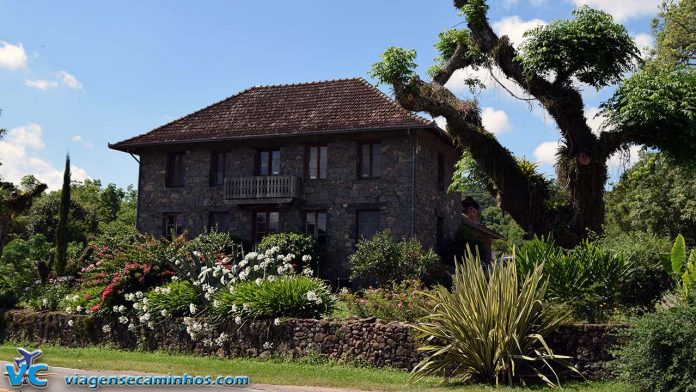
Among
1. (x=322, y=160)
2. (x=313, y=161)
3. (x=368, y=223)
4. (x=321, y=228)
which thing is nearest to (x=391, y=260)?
(x=368, y=223)

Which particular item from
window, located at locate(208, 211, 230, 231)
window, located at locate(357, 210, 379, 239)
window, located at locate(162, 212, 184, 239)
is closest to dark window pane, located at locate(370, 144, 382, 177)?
window, located at locate(357, 210, 379, 239)

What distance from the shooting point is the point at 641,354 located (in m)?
10.0

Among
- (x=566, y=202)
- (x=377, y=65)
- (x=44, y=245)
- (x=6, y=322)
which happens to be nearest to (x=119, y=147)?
(x=44, y=245)

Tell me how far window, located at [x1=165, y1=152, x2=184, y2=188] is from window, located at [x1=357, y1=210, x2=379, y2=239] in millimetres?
8353

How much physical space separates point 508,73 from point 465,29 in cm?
203

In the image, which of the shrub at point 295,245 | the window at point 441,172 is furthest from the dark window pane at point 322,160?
the window at point 441,172

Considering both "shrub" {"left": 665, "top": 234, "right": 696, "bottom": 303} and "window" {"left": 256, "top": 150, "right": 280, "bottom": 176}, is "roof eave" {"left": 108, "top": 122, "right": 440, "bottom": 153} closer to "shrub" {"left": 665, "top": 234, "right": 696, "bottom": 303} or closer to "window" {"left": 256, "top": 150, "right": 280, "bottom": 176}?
"window" {"left": 256, "top": 150, "right": 280, "bottom": 176}

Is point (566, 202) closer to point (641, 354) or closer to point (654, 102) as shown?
point (654, 102)

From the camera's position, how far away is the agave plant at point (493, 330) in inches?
442

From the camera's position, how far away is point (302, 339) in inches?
571

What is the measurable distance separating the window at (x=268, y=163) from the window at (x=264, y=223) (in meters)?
1.62

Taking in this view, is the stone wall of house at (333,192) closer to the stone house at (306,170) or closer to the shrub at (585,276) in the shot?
the stone house at (306,170)

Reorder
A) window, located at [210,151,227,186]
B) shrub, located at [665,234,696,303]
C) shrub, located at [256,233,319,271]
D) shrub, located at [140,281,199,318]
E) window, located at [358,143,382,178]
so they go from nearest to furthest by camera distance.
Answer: shrub, located at [665,234,696,303] → shrub, located at [140,281,199,318] → shrub, located at [256,233,319,271] → window, located at [358,143,382,178] → window, located at [210,151,227,186]

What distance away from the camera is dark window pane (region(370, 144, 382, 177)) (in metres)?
27.3
